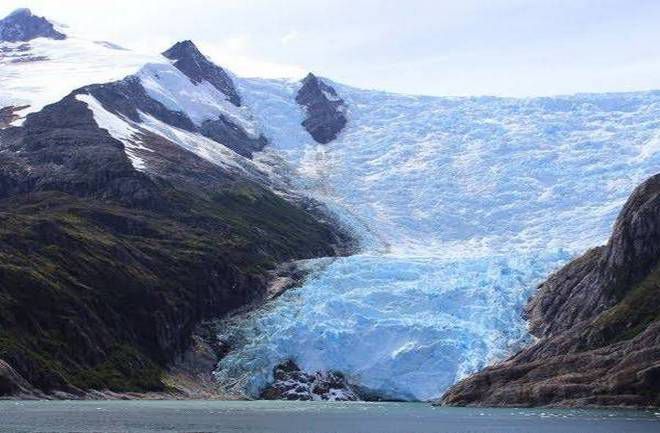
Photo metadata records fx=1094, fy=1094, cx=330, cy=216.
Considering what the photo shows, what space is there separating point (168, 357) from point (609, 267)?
6037 cm

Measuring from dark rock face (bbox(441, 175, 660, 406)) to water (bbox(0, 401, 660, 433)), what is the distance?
4.99 m

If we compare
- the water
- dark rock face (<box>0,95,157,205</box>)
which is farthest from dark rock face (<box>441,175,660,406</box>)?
dark rock face (<box>0,95,157,205</box>)

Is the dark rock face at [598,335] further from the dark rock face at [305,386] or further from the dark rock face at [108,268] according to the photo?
the dark rock face at [108,268]

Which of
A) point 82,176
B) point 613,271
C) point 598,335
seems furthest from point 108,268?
point 613,271

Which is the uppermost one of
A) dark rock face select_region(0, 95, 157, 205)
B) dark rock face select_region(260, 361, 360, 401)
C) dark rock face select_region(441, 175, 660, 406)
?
dark rock face select_region(0, 95, 157, 205)

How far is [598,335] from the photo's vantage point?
127 m

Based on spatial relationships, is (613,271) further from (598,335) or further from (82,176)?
(82,176)

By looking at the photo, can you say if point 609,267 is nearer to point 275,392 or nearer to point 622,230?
point 622,230

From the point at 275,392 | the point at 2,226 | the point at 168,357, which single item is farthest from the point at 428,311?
the point at 2,226

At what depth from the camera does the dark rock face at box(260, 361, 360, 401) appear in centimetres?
14450

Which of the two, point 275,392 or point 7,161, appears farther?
point 7,161

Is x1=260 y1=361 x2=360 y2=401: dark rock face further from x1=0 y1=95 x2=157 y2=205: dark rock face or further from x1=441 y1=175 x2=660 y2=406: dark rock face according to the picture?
x1=0 y1=95 x2=157 y2=205: dark rock face

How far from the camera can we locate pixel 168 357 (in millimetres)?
149000

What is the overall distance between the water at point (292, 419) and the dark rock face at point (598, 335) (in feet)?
16.4
